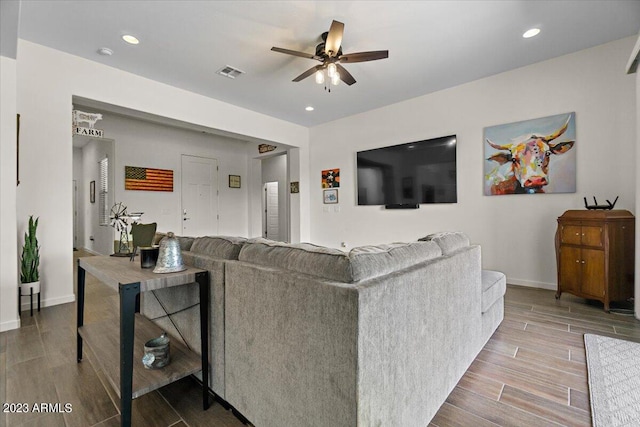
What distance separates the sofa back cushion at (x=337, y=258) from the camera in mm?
1016

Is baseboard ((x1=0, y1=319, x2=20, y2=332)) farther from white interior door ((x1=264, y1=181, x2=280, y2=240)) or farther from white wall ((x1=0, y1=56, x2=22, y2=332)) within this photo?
white interior door ((x1=264, y1=181, x2=280, y2=240))

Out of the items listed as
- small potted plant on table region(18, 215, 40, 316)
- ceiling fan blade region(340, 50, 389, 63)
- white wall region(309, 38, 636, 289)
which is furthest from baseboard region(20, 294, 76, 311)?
white wall region(309, 38, 636, 289)

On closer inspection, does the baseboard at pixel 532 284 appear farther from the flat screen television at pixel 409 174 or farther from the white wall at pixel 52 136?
the white wall at pixel 52 136

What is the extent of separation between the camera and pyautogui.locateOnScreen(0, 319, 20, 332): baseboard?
92.4 inches

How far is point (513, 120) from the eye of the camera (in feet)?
11.8

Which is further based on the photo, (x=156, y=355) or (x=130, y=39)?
(x=130, y=39)

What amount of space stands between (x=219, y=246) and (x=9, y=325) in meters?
2.32

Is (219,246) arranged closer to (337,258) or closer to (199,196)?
(337,258)

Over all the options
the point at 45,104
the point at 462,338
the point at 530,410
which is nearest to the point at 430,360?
the point at 462,338

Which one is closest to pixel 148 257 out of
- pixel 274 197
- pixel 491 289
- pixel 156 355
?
pixel 156 355

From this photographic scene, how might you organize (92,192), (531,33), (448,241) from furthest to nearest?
(92,192), (531,33), (448,241)

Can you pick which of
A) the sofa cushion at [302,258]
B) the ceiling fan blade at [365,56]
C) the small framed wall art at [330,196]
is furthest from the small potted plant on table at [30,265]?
the small framed wall art at [330,196]

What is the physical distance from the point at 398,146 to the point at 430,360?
3885 millimetres

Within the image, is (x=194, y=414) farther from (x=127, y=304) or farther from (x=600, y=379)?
(x=600, y=379)
